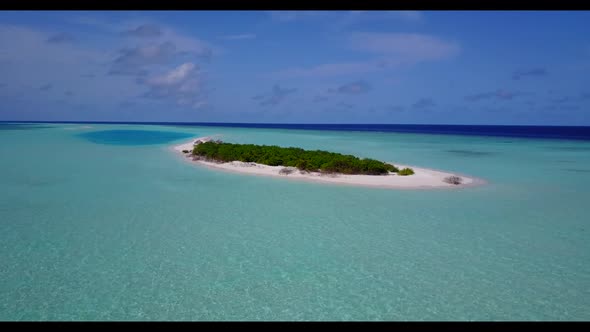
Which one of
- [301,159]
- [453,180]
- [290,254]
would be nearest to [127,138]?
[301,159]

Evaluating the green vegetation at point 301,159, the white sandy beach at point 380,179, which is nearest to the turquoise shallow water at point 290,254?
the white sandy beach at point 380,179

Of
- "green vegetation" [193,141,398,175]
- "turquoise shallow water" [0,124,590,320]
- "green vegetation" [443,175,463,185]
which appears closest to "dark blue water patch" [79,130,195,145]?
"green vegetation" [193,141,398,175]

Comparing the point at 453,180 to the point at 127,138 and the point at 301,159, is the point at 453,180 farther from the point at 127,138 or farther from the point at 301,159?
the point at 127,138

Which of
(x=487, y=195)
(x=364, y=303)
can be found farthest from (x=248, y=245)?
(x=487, y=195)

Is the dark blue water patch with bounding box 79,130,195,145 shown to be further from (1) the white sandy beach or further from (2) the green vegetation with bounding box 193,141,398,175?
(1) the white sandy beach

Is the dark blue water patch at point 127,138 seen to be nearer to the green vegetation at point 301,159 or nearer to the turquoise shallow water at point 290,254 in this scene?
the green vegetation at point 301,159
